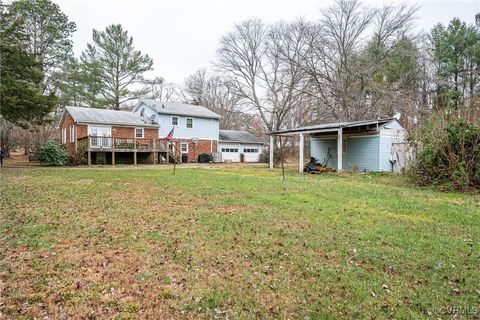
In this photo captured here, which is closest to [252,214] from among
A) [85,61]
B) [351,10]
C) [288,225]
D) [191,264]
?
[288,225]

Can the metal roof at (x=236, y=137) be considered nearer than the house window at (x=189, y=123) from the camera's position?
No

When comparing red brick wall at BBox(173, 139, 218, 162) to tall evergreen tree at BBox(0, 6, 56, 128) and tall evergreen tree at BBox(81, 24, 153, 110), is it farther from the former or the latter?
tall evergreen tree at BBox(0, 6, 56, 128)

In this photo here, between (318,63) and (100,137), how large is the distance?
64.8 feet

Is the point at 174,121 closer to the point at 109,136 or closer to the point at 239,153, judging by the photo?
the point at 109,136

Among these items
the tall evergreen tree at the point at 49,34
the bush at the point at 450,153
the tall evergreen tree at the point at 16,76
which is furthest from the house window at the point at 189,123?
the bush at the point at 450,153

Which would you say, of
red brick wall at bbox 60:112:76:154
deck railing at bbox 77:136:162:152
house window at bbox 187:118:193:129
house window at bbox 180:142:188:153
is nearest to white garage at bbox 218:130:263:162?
house window at bbox 187:118:193:129

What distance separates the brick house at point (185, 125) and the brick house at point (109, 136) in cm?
105

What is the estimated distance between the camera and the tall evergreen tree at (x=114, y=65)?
32.0 m

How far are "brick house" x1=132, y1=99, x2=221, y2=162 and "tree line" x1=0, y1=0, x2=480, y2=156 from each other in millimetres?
4517

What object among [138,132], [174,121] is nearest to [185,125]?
[174,121]

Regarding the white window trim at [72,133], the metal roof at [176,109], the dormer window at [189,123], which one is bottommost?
the white window trim at [72,133]

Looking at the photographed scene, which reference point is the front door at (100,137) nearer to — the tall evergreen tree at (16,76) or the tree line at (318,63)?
the tree line at (318,63)

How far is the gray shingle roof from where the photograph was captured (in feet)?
75.4

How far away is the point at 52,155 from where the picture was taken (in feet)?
64.8
